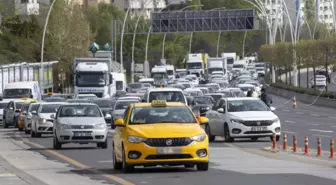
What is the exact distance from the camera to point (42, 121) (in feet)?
144

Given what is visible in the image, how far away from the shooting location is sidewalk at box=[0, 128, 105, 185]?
805 inches

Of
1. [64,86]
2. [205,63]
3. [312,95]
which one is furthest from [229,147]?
[205,63]

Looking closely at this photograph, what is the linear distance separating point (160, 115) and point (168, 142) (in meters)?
1.50

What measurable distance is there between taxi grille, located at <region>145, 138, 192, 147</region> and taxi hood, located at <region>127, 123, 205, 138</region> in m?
0.08

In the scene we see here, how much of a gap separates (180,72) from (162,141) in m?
116

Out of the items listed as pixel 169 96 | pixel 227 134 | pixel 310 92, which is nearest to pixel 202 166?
pixel 227 134

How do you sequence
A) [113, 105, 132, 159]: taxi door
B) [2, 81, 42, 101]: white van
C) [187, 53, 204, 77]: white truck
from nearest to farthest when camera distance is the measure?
[113, 105, 132, 159]: taxi door
[2, 81, 42, 101]: white van
[187, 53, 204, 77]: white truck

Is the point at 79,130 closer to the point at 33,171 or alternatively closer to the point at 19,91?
the point at 33,171

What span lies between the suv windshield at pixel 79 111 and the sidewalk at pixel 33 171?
2.09 m

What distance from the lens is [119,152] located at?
73.4 ft

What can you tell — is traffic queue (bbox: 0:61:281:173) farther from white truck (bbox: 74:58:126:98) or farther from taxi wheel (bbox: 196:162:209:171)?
white truck (bbox: 74:58:126:98)

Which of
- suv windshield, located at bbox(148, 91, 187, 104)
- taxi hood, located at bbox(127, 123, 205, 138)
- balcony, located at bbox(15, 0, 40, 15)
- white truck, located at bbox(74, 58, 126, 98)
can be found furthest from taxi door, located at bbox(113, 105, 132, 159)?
balcony, located at bbox(15, 0, 40, 15)

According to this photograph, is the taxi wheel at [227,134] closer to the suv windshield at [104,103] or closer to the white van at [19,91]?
the suv windshield at [104,103]

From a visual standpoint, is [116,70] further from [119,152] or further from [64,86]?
[119,152]
